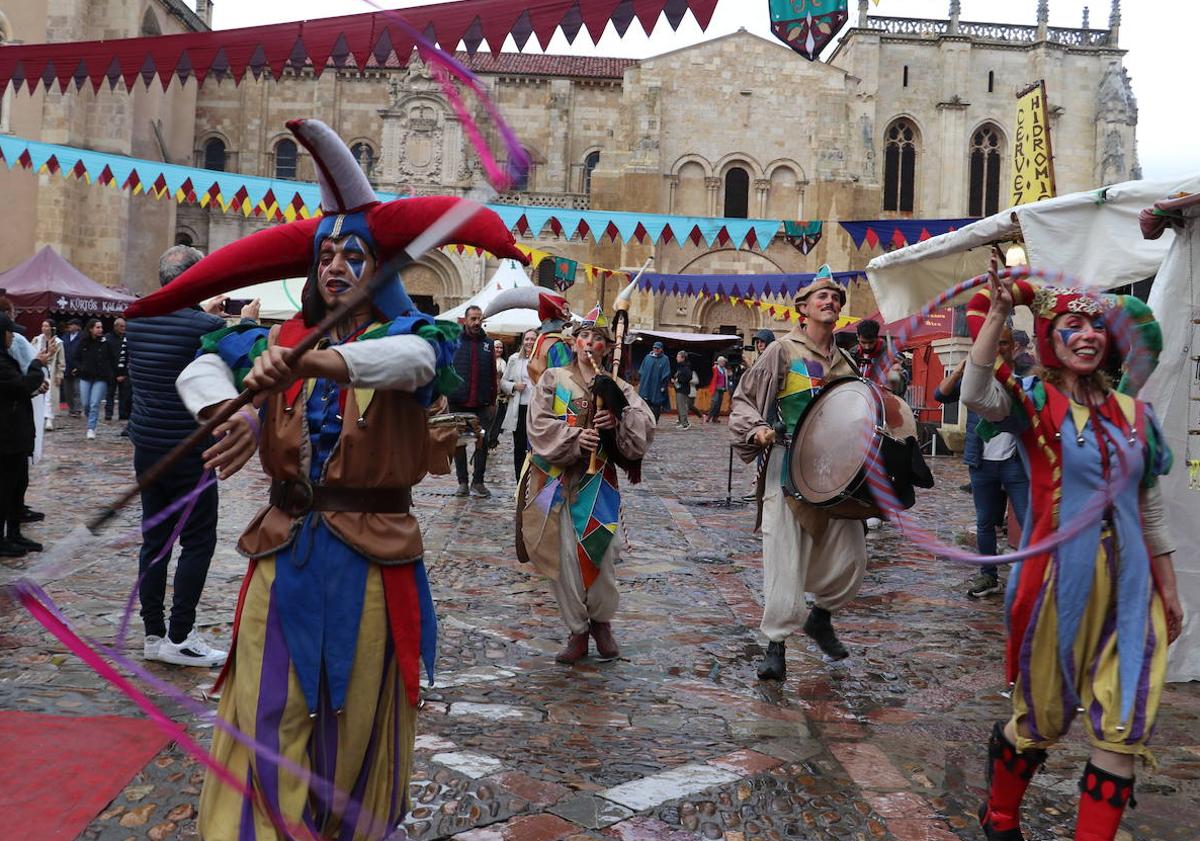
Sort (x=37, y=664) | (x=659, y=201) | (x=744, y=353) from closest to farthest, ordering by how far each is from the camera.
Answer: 1. (x=37, y=664)
2. (x=744, y=353)
3. (x=659, y=201)

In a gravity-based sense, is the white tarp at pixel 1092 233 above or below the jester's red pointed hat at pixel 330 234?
above

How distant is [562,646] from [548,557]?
2.23ft

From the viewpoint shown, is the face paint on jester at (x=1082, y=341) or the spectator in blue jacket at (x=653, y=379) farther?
the spectator in blue jacket at (x=653, y=379)

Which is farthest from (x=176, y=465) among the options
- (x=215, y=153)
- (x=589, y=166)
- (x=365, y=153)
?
(x=215, y=153)

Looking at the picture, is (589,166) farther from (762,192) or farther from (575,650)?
(575,650)

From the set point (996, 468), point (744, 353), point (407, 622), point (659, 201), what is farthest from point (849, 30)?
point (407, 622)

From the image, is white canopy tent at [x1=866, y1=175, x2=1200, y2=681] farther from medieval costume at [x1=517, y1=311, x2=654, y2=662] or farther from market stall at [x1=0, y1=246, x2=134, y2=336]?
market stall at [x1=0, y1=246, x2=134, y2=336]

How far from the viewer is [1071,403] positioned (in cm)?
350

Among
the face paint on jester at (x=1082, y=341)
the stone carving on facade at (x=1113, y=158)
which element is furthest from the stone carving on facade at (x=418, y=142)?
the face paint on jester at (x=1082, y=341)

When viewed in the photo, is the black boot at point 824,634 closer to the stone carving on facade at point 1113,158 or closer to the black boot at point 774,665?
the black boot at point 774,665

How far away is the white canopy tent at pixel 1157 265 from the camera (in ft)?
19.4

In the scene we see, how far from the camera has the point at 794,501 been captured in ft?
18.5

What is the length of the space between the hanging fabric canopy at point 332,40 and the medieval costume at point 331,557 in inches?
29.7

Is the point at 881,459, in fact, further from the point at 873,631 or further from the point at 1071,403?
the point at 1071,403
